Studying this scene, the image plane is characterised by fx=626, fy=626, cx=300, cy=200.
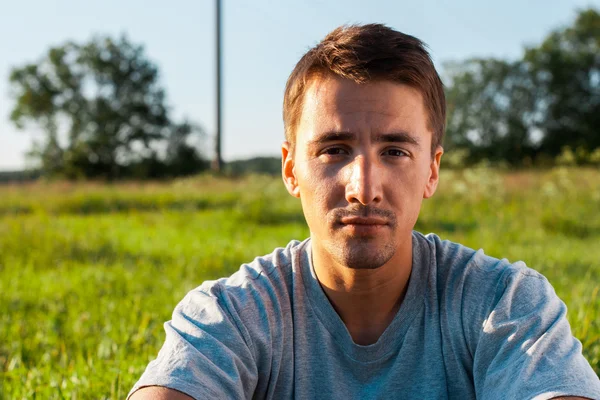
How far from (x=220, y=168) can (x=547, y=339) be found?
1825cm

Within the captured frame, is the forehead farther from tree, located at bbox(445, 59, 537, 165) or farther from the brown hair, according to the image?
tree, located at bbox(445, 59, 537, 165)

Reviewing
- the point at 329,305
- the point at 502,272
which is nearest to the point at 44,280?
the point at 329,305

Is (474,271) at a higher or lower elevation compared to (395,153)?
lower

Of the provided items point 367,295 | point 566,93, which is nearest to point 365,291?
point 367,295

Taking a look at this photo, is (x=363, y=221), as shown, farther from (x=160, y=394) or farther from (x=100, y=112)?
(x=100, y=112)

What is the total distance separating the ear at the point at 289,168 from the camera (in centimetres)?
218

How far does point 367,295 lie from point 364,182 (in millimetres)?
389

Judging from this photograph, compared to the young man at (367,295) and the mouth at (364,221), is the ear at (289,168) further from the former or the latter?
the mouth at (364,221)

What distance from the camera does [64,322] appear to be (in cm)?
406

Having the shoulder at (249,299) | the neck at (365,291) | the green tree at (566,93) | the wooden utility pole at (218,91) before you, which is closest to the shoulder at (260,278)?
the shoulder at (249,299)

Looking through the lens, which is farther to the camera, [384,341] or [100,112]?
[100,112]

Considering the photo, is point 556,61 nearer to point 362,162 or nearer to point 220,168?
point 220,168

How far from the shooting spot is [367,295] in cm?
198

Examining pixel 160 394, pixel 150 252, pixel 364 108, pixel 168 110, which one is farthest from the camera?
pixel 168 110
